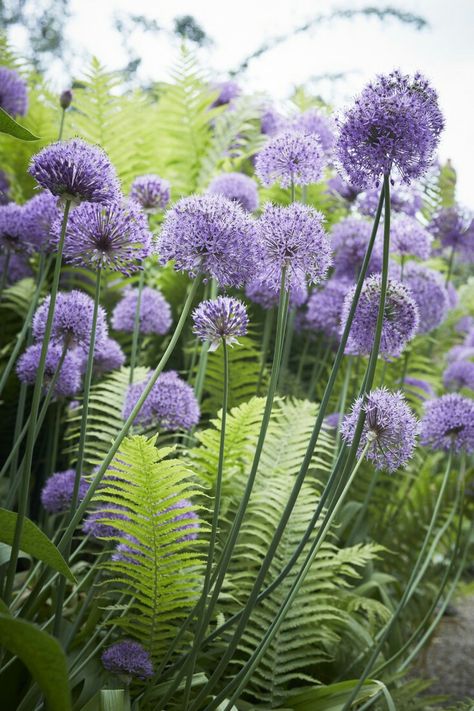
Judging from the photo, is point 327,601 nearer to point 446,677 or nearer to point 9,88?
point 446,677

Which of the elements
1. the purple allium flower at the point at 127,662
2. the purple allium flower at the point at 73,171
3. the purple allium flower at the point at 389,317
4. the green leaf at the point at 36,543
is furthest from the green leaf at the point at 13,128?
the purple allium flower at the point at 127,662

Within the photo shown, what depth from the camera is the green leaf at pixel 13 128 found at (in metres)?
0.77

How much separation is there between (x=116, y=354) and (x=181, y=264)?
0.89 meters

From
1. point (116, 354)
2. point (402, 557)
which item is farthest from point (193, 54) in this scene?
A: point (402, 557)

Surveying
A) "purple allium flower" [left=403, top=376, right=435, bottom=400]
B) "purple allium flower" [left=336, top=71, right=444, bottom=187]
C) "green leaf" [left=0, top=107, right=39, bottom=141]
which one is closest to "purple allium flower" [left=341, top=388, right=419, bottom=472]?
"purple allium flower" [left=336, top=71, right=444, bottom=187]

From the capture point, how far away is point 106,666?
3.67 ft

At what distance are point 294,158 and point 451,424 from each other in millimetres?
590

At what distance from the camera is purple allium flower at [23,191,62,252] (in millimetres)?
1478

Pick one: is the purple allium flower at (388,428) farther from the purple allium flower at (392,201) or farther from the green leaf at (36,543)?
the purple allium flower at (392,201)

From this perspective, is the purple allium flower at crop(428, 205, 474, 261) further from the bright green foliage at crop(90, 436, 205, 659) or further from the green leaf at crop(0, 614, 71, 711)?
the green leaf at crop(0, 614, 71, 711)

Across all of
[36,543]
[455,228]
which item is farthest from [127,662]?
[455,228]

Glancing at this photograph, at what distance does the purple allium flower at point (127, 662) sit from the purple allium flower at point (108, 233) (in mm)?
605

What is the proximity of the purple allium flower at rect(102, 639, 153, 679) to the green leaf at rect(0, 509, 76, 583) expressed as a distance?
13.1 inches

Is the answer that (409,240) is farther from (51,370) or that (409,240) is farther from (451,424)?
(51,370)
